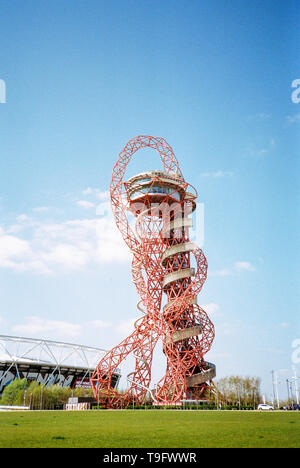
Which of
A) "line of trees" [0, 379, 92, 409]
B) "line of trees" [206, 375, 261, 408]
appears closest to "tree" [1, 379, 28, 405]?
"line of trees" [0, 379, 92, 409]

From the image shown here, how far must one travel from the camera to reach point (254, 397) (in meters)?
61.2

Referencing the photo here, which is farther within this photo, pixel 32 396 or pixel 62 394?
pixel 62 394

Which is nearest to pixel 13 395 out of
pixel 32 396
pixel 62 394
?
pixel 32 396

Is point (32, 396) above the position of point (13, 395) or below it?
below

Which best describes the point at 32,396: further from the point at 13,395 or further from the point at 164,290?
the point at 164,290

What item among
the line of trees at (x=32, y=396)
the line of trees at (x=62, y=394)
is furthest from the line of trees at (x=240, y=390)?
the line of trees at (x=32, y=396)

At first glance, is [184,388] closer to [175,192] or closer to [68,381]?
[175,192]

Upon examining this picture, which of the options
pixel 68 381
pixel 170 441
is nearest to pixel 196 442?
pixel 170 441

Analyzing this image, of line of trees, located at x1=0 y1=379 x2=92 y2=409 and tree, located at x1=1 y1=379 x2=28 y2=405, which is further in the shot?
tree, located at x1=1 y1=379 x2=28 y2=405

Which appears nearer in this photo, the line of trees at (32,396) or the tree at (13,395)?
the line of trees at (32,396)

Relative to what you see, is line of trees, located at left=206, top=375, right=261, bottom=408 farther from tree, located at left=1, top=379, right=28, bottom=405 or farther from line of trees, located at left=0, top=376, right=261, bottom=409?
tree, located at left=1, top=379, right=28, bottom=405

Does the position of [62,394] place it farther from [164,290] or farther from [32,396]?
[164,290]

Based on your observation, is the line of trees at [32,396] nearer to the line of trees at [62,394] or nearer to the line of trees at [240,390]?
the line of trees at [62,394]

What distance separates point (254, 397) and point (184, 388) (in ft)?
77.2
